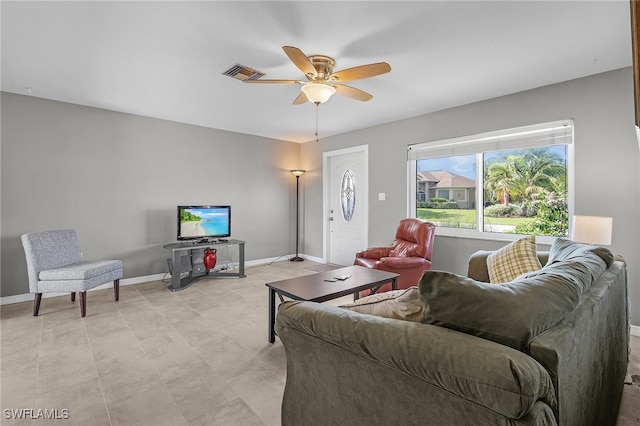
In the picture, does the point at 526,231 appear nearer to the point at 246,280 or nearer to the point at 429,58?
the point at 429,58

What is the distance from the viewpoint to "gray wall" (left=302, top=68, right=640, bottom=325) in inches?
116

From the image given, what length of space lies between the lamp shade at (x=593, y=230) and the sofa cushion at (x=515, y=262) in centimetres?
78

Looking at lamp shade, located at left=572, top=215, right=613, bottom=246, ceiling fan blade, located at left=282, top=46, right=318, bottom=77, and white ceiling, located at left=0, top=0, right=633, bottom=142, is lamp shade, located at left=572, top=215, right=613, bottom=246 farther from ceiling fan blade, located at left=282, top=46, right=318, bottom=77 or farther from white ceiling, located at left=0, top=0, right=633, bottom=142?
ceiling fan blade, located at left=282, top=46, right=318, bottom=77

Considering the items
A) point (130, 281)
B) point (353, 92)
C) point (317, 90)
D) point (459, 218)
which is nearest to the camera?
point (317, 90)

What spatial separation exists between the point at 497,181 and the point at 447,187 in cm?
64

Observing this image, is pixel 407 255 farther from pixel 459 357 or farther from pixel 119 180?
pixel 119 180

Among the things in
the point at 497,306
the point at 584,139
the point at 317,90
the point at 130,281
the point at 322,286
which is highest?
the point at 317,90

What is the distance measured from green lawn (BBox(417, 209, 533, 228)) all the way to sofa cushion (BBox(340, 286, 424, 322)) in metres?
3.23

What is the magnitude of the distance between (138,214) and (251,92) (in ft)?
8.19

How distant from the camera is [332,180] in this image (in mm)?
6059

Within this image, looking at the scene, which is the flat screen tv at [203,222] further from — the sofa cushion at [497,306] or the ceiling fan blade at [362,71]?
the sofa cushion at [497,306]

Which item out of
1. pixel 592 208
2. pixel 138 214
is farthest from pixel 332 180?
pixel 592 208

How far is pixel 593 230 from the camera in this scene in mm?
2668

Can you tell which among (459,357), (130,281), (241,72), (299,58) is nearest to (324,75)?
(299,58)
